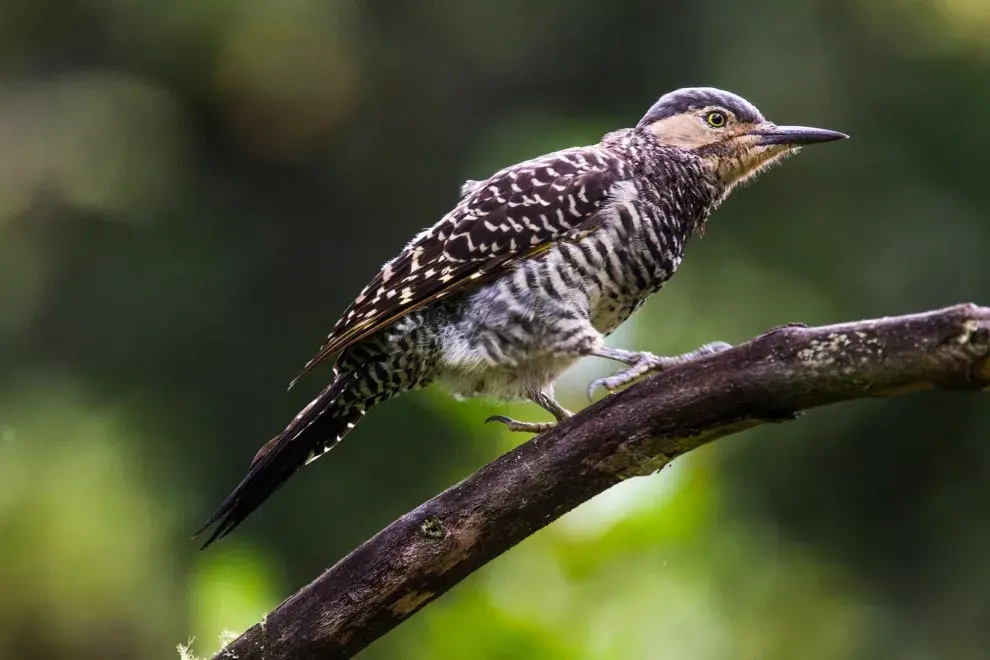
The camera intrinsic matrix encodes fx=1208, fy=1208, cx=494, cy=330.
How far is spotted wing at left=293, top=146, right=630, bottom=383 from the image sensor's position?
3152 mm

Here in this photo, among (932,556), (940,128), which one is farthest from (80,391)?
(940,128)

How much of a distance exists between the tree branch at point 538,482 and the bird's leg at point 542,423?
1.59 ft

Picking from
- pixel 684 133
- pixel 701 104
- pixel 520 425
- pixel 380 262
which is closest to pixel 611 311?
pixel 520 425

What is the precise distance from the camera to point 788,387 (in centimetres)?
220

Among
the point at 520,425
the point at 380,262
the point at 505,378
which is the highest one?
the point at 380,262

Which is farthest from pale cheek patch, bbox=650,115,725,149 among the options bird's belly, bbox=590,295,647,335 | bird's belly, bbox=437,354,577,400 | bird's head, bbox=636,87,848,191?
bird's belly, bbox=437,354,577,400

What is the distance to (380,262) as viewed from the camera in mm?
5555

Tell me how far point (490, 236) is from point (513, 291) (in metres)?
0.17

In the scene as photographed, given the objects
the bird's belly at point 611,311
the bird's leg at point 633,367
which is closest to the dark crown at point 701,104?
the bird's belly at point 611,311

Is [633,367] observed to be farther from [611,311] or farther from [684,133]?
[684,133]

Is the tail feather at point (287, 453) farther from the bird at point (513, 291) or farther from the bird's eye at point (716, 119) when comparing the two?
the bird's eye at point (716, 119)

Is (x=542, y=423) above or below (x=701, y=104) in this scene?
below

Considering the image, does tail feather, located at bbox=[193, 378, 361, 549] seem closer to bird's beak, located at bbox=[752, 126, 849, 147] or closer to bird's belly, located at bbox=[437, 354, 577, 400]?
bird's belly, located at bbox=[437, 354, 577, 400]

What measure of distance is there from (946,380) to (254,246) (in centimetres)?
396
